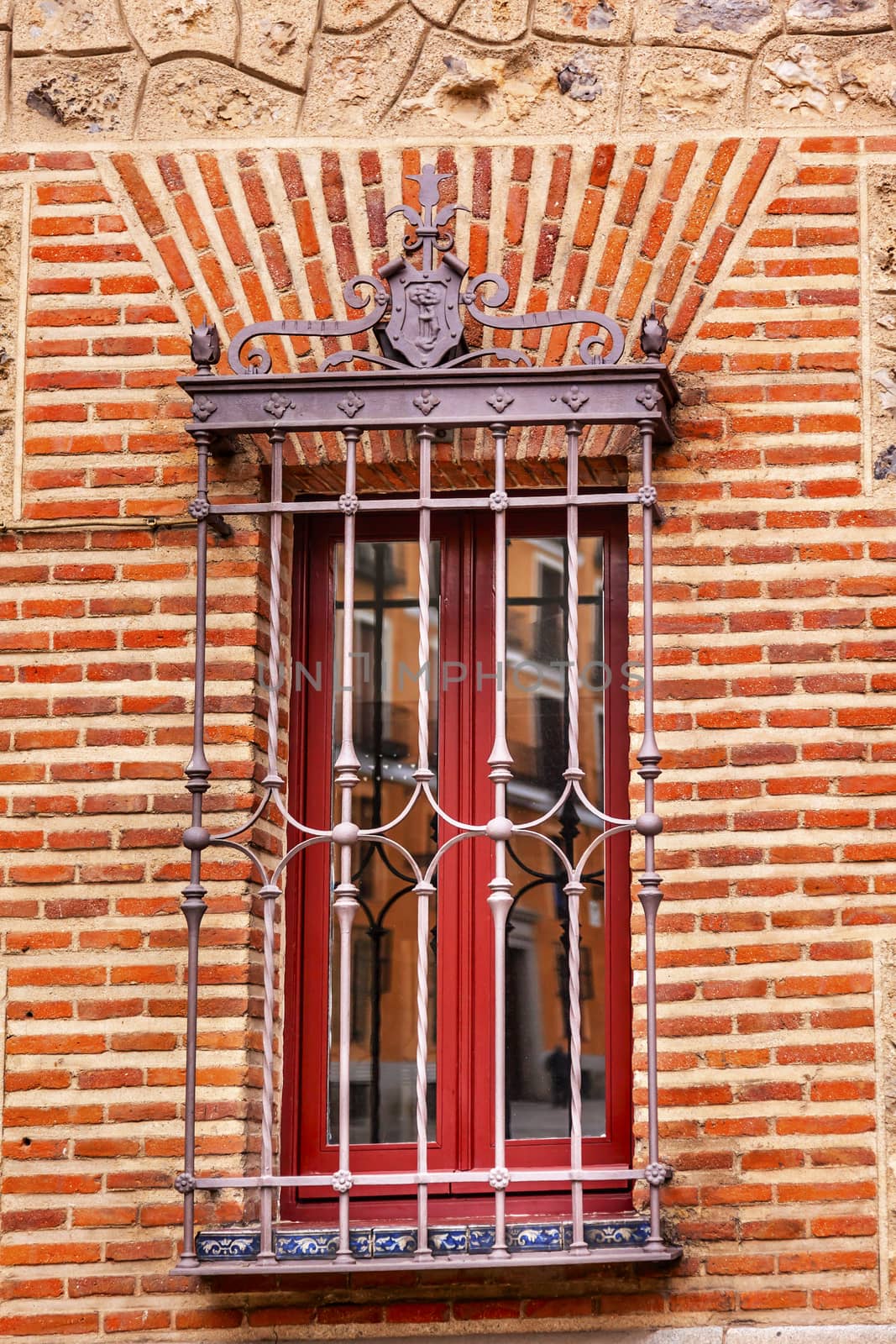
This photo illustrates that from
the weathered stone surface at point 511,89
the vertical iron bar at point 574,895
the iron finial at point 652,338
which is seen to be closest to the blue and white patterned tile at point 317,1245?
the vertical iron bar at point 574,895

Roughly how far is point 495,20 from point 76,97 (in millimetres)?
1077

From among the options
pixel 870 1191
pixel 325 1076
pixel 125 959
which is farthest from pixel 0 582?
pixel 870 1191

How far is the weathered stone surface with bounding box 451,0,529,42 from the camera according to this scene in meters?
4.45

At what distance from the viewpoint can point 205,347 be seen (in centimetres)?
415

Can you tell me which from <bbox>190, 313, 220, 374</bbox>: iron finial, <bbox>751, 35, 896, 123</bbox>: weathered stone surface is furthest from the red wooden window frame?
<bbox>751, 35, 896, 123</bbox>: weathered stone surface

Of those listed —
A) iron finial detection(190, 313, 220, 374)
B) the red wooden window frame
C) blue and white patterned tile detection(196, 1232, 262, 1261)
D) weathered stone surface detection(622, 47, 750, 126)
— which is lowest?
blue and white patterned tile detection(196, 1232, 262, 1261)

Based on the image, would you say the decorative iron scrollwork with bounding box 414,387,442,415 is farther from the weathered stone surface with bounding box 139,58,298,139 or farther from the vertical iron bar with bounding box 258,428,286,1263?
the weathered stone surface with bounding box 139,58,298,139

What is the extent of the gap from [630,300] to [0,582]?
66.2 inches

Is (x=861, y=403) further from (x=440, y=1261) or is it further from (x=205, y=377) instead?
(x=440, y=1261)

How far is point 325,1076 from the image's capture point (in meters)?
4.25

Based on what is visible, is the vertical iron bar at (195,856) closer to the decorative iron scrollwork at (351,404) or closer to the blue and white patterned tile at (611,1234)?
the decorative iron scrollwork at (351,404)

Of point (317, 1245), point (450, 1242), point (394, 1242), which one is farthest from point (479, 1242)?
point (317, 1245)

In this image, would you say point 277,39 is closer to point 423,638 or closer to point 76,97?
point 76,97

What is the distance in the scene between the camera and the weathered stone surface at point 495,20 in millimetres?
4453
